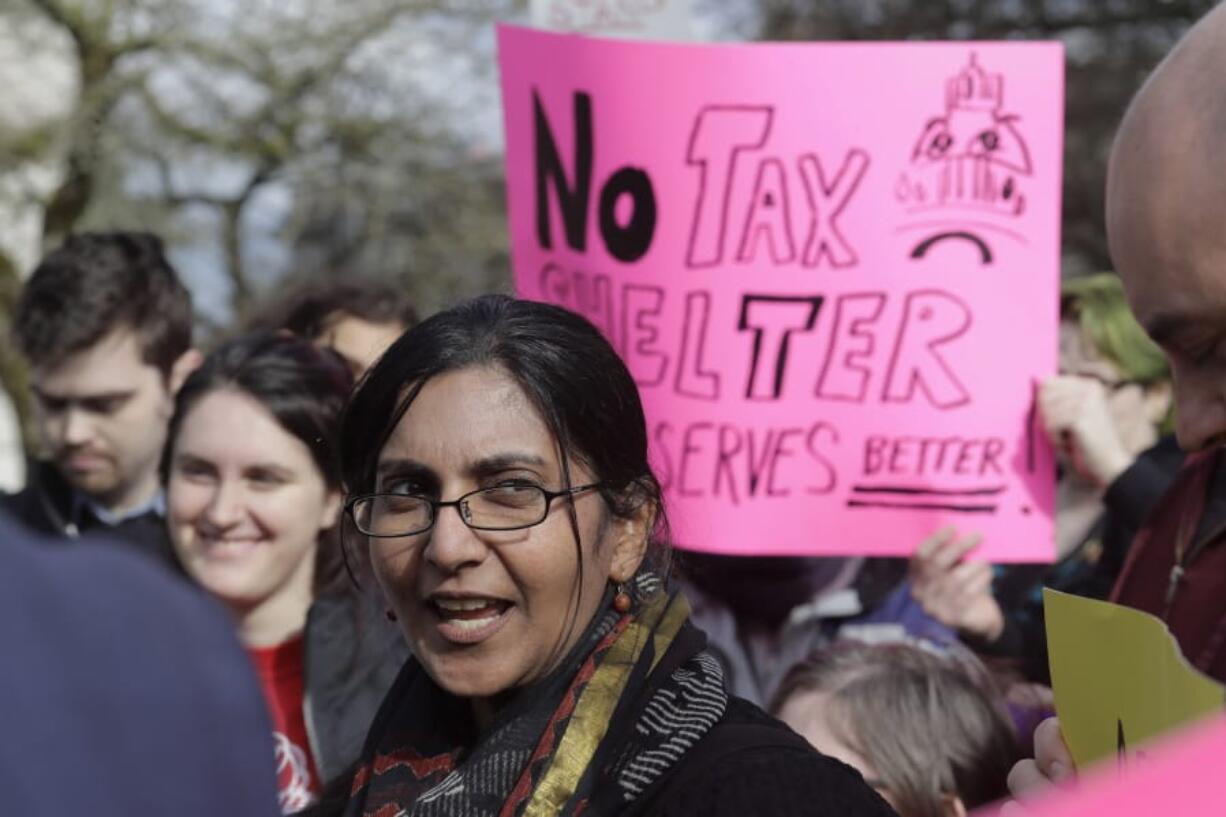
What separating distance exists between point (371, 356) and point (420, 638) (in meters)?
1.69

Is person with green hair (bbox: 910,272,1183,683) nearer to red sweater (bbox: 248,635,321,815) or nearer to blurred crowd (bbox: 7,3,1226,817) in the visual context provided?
blurred crowd (bbox: 7,3,1226,817)

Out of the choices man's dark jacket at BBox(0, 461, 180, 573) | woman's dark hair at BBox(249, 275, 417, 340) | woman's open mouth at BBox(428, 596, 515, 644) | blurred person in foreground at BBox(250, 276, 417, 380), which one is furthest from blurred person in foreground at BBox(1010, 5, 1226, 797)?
man's dark jacket at BBox(0, 461, 180, 573)

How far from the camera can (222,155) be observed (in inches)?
523

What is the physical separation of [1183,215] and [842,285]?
171cm

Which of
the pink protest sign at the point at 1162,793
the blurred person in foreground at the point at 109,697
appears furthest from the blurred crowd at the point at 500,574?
the pink protest sign at the point at 1162,793

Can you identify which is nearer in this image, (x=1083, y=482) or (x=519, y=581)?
(x=519, y=581)

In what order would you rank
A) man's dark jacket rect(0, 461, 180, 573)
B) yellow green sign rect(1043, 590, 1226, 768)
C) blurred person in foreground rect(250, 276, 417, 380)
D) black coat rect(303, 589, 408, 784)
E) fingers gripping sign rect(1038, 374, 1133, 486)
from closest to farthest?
yellow green sign rect(1043, 590, 1226, 768)
black coat rect(303, 589, 408, 784)
fingers gripping sign rect(1038, 374, 1133, 486)
blurred person in foreground rect(250, 276, 417, 380)
man's dark jacket rect(0, 461, 180, 573)

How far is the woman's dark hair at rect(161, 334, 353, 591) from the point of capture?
305cm

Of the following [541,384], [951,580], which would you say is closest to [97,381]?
[951,580]

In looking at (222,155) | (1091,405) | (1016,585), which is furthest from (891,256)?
(222,155)

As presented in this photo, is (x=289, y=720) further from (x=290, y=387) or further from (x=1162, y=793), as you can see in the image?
(x=1162, y=793)

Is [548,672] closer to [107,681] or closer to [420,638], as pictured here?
[420,638]

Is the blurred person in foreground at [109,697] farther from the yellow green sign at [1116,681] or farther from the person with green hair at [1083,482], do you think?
the person with green hair at [1083,482]

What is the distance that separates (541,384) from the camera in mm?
1881
